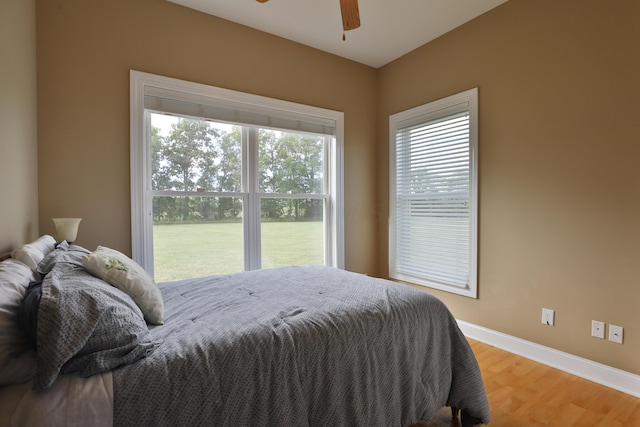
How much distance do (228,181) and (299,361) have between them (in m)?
2.08

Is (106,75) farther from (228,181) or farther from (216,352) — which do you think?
(216,352)

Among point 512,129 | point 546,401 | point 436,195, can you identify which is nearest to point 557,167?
point 512,129

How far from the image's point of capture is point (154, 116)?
2.62 m

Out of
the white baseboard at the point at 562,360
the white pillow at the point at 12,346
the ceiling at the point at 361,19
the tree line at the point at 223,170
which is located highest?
the ceiling at the point at 361,19

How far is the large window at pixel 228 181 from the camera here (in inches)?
102

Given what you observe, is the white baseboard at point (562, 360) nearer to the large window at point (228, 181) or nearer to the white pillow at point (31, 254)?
the large window at point (228, 181)

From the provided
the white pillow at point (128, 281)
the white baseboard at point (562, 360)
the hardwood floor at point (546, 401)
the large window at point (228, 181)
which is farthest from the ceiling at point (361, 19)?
the hardwood floor at point (546, 401)

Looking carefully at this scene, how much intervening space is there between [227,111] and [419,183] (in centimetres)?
204

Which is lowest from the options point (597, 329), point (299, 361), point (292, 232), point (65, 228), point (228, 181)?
point (597, 329)

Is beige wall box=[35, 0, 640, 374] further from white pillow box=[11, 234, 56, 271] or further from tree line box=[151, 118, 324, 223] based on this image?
white pillow box=[11, 234, 56, 271]

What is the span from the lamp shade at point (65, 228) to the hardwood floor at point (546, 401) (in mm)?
2385

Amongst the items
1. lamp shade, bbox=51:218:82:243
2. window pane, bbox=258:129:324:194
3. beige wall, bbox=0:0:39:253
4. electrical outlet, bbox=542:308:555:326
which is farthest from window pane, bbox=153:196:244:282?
electrical outlet, bbox=542:308:555:326

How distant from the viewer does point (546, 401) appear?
1958mm

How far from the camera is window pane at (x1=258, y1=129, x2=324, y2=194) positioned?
3.15 m
